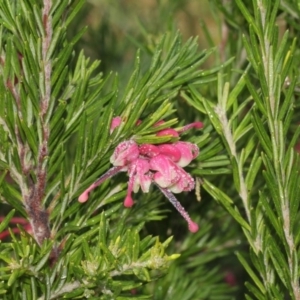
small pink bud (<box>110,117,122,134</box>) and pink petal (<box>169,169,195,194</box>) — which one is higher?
small pink bud (<box>110,117,122,134</box>)

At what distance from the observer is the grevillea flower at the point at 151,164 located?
56 centimetres

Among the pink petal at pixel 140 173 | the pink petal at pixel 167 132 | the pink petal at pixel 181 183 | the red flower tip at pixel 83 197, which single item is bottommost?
the red flower tip at pixel 83 197

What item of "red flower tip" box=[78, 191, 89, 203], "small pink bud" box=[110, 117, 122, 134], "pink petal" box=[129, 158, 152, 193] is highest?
"small pink bud" box=[110, 117, 122, 134]

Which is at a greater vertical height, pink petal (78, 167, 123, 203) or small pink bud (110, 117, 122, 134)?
small pink bud (110, 117, 122, 134)

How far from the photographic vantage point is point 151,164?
0.57 metres

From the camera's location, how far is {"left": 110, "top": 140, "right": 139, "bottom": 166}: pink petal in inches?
21.9

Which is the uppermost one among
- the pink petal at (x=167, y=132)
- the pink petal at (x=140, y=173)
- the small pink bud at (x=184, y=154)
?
the pink petal at (x=167, y=132)

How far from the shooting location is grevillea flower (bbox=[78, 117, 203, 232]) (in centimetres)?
56

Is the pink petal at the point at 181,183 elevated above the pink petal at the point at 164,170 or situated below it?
below

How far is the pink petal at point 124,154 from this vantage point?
0.56 meters

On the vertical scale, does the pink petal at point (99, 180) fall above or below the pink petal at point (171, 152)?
below

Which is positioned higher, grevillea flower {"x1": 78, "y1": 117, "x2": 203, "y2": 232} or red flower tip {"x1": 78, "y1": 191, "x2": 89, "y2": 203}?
grevillea flower {"x1": 78, "y1": 117, "x2": 203, "y2": 232}

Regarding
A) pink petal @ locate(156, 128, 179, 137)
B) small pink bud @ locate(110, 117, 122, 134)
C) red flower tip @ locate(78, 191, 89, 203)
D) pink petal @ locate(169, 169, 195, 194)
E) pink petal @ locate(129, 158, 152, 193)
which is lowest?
red flower tip @ locate(78, 191, 89, 203)

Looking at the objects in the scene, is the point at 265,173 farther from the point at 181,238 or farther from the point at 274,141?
the point at 181,238
